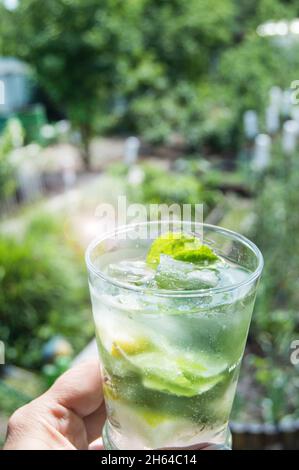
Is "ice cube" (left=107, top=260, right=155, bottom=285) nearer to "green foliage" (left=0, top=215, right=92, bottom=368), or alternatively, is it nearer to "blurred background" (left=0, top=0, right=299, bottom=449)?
"blurred background" (left=0, top=0, right=299, bottom=449)

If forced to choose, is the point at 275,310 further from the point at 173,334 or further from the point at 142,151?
the point at 142,151

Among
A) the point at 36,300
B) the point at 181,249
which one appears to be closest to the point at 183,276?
the point at 181,249

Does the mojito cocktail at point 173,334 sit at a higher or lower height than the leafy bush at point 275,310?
higher

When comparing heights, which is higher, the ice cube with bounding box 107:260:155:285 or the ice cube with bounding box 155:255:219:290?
the ice cube with bounding box 155:255:219:290

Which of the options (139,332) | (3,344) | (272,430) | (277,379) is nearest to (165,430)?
(139,332)

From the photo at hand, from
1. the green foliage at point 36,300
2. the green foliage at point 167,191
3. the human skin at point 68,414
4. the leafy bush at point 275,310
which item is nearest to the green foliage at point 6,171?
the green foliage at point 167,191

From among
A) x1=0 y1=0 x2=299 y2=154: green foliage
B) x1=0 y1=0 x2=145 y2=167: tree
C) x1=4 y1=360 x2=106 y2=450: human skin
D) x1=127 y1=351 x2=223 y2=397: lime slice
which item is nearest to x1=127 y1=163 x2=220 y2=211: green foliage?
x1=0 y1=0 x2=299 y2=154: green foliage

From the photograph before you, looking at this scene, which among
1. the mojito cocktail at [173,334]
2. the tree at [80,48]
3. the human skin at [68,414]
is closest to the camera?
the mojito cocktail at [173,334]

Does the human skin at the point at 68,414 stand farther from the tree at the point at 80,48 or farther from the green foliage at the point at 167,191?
the tree at the point at 80,48
